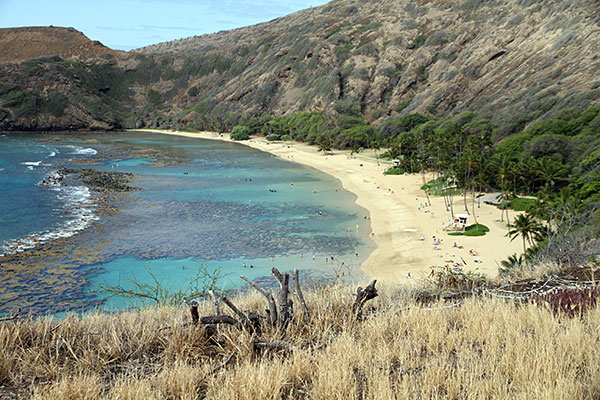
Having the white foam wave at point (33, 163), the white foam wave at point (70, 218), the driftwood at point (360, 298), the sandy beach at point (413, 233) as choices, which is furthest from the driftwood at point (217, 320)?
the white foam wave at point (33, 163)

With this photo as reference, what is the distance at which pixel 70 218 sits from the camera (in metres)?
37.6

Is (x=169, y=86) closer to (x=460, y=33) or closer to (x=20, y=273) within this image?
(x=460, y=33)

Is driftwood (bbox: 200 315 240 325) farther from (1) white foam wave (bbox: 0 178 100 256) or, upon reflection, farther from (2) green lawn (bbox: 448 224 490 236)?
(2) green lawn (bbox: 448 224 490 236)

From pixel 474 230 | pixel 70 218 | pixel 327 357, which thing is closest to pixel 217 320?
pixel 327 357

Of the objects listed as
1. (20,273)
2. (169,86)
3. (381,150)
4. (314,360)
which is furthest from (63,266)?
(169,86)

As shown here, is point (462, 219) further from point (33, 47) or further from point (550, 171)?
Answer: point (33, 47)

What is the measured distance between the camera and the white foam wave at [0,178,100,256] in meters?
30.4

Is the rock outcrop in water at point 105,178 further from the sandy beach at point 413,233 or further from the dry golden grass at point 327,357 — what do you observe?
the dry golden grass at point 327,357

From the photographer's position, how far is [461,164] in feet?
144

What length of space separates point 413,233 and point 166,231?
60.9ft

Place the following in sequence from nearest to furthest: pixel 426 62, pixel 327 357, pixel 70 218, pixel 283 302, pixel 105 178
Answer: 1. pixel 327 357
2. pixel 283 302
3. pixel 70 218
4. pixel 105 178
5. pixel 426 62

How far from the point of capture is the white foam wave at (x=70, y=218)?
3043 centimetres

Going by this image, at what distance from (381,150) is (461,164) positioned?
44597 mm

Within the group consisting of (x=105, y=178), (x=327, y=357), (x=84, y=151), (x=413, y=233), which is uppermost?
(x=327, y=357)
